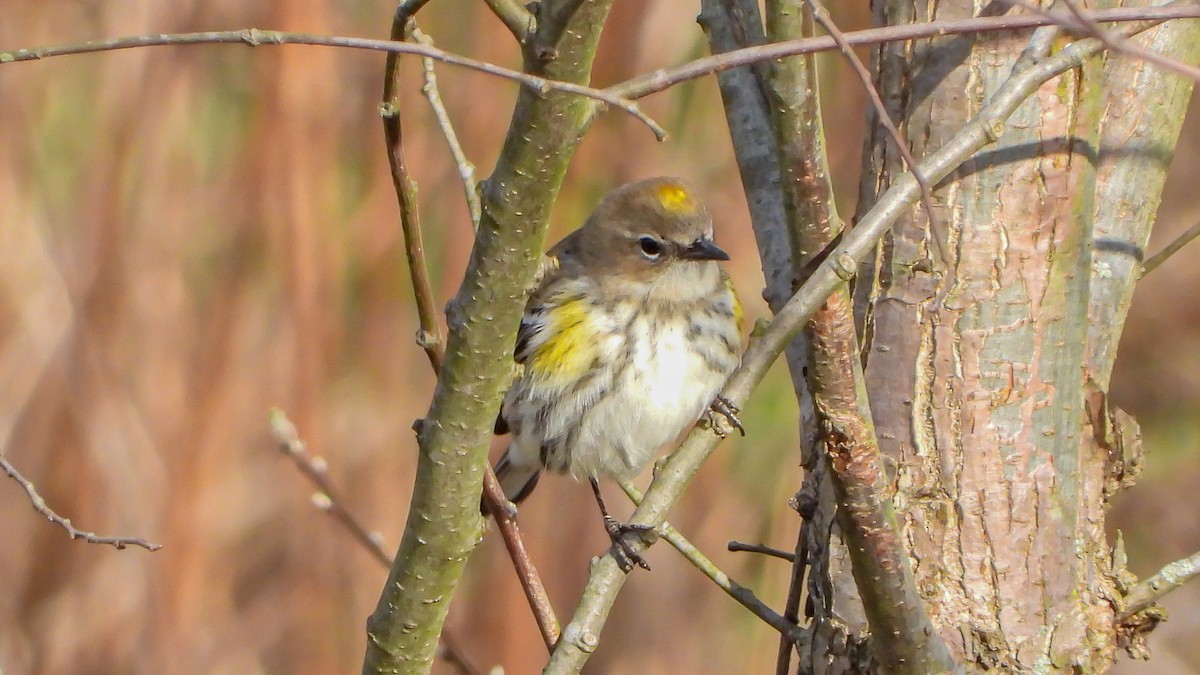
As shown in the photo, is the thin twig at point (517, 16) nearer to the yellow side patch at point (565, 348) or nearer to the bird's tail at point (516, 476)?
the yellow side patch at point (565, 348)

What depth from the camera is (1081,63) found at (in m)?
1.95

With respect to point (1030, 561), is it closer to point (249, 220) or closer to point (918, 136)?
point (918, 136)

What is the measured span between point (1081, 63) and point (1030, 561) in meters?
0.83

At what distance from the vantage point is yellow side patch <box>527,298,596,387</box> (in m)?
3.30

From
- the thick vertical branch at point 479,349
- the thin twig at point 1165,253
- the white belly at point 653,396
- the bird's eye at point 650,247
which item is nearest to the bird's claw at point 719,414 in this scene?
the thick vertical branch at point 479,349

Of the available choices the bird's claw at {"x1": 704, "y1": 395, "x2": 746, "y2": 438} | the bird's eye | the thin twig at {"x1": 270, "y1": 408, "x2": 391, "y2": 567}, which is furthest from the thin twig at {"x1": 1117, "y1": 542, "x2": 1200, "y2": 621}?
the bird's eye

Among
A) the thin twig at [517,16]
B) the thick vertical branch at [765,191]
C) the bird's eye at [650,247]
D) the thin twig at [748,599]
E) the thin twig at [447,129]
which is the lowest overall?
the thin twig at [748,599]

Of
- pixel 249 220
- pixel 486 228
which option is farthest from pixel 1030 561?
pixel 249 220

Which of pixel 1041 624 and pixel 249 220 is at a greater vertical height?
pixel 249 220

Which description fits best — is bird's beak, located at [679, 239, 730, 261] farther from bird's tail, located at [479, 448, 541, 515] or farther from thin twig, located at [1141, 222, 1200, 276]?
thin twig, located at [1141, 222, 1200, 276]

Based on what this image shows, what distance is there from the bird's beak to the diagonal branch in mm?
1259

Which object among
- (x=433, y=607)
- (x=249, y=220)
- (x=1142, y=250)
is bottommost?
(x=433, y=607)

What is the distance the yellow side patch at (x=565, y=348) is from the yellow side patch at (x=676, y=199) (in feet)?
1.19

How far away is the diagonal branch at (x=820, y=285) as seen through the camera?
1789 millimetres
